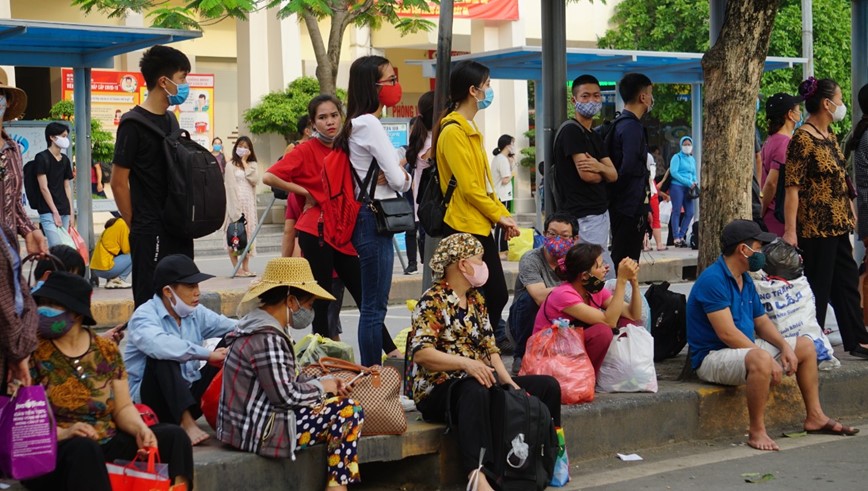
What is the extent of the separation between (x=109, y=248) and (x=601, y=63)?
7.21m

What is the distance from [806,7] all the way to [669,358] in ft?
63.2

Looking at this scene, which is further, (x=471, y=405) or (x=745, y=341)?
(x=745, y=341)

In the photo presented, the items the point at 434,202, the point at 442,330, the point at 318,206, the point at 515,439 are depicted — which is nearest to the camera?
the point at 515,439

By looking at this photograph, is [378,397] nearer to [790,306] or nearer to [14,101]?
[14,101]

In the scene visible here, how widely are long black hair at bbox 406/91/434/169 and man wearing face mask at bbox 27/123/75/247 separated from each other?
405cm

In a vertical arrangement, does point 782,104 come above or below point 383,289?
above

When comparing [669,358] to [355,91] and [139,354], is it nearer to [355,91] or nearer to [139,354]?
[355,91]

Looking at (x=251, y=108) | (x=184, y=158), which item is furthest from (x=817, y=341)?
(x=251, y=108)

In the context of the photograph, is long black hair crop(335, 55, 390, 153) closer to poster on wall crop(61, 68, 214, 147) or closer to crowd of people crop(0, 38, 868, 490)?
crowd of people crop(0, 38, 868, 490)

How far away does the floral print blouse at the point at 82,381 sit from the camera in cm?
509

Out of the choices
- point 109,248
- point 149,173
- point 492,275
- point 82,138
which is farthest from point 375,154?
point 82,138

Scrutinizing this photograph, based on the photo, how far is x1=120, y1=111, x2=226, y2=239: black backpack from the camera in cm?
661

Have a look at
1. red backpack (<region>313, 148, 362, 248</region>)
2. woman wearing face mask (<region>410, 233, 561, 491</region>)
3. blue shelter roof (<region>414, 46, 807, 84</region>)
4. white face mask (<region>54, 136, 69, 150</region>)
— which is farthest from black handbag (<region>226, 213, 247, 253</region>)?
woman wearing face mask (<region>410, 233, 561, 491</region>)

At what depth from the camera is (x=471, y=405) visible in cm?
597
